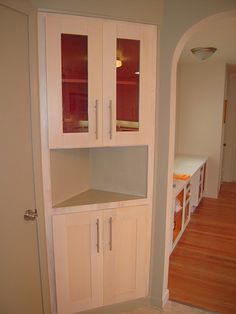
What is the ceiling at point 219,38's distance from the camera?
2566 mm

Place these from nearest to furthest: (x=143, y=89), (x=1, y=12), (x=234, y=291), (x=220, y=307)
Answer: (x=1, y=12), (x=143, y=89), (x=220, y=307), (x=234, y=291)

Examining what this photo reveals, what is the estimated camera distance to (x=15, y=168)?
1.57 metres

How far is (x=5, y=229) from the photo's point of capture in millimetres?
1541

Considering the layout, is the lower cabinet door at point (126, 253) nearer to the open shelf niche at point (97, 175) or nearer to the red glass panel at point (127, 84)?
the open shelf niche at point (97, 175)

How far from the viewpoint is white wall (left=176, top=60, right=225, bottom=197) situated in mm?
4688

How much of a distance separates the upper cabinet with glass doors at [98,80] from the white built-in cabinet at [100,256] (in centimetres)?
57

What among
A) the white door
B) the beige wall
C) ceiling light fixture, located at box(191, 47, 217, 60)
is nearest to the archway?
the beige wall

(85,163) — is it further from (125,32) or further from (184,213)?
(184,213)

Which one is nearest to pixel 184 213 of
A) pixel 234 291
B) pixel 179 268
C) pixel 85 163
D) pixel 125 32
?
pixel 179 268

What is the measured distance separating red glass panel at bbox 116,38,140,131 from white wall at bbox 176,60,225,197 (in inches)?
129

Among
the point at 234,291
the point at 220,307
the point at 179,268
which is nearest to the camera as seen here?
the point at 220,307

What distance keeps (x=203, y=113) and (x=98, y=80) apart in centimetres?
356

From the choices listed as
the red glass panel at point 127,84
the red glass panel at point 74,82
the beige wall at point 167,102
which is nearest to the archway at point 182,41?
the beige wall at point 167,102

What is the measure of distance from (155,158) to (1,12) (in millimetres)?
1351
